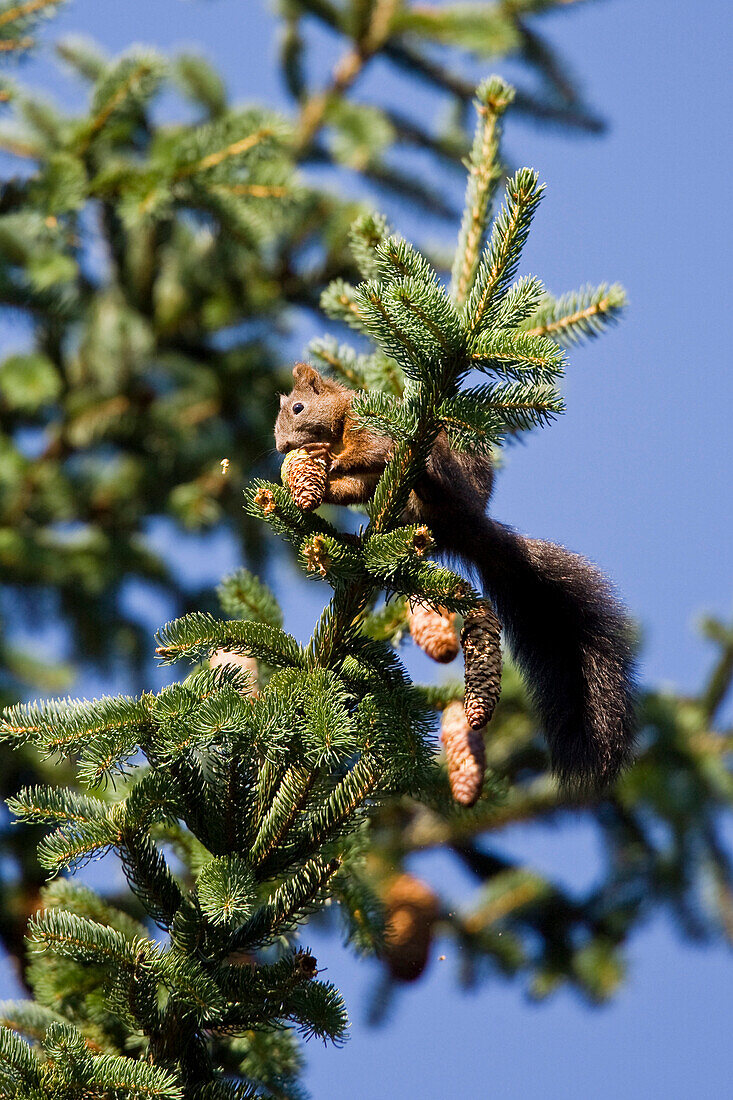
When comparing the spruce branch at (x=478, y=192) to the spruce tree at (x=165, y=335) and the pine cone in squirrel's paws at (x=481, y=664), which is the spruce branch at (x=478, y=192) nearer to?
the pine cone in squirrel's paws at (x=481, y=664)

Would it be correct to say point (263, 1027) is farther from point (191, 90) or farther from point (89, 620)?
point (191, 90)

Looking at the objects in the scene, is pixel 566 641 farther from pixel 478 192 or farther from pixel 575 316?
pixel 478 192

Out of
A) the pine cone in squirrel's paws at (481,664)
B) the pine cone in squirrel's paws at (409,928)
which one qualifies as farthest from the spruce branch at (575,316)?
the pine cone in squirrel's paws at (409,928)

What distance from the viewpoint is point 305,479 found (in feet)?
5.13

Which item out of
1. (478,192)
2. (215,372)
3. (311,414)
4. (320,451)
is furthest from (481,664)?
(215,372)

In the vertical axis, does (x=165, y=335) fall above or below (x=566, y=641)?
above

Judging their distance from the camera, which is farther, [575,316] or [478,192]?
[478,192]

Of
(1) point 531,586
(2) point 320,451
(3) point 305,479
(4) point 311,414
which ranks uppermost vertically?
(4) point 311,414

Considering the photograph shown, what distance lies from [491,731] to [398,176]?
2.18 metres

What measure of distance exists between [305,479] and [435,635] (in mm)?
433

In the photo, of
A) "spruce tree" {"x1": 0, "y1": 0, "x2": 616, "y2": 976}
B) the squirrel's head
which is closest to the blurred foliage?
"spruce tree" {"x1": 0, "y1": 0, "x2": 616, "y2": 976}

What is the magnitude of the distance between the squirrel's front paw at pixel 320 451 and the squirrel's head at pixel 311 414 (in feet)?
0.31

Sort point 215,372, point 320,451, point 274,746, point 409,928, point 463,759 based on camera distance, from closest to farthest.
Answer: point 274,746, point 463,759, point 320,451, point 409,928, point 215,372

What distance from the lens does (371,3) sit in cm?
374
